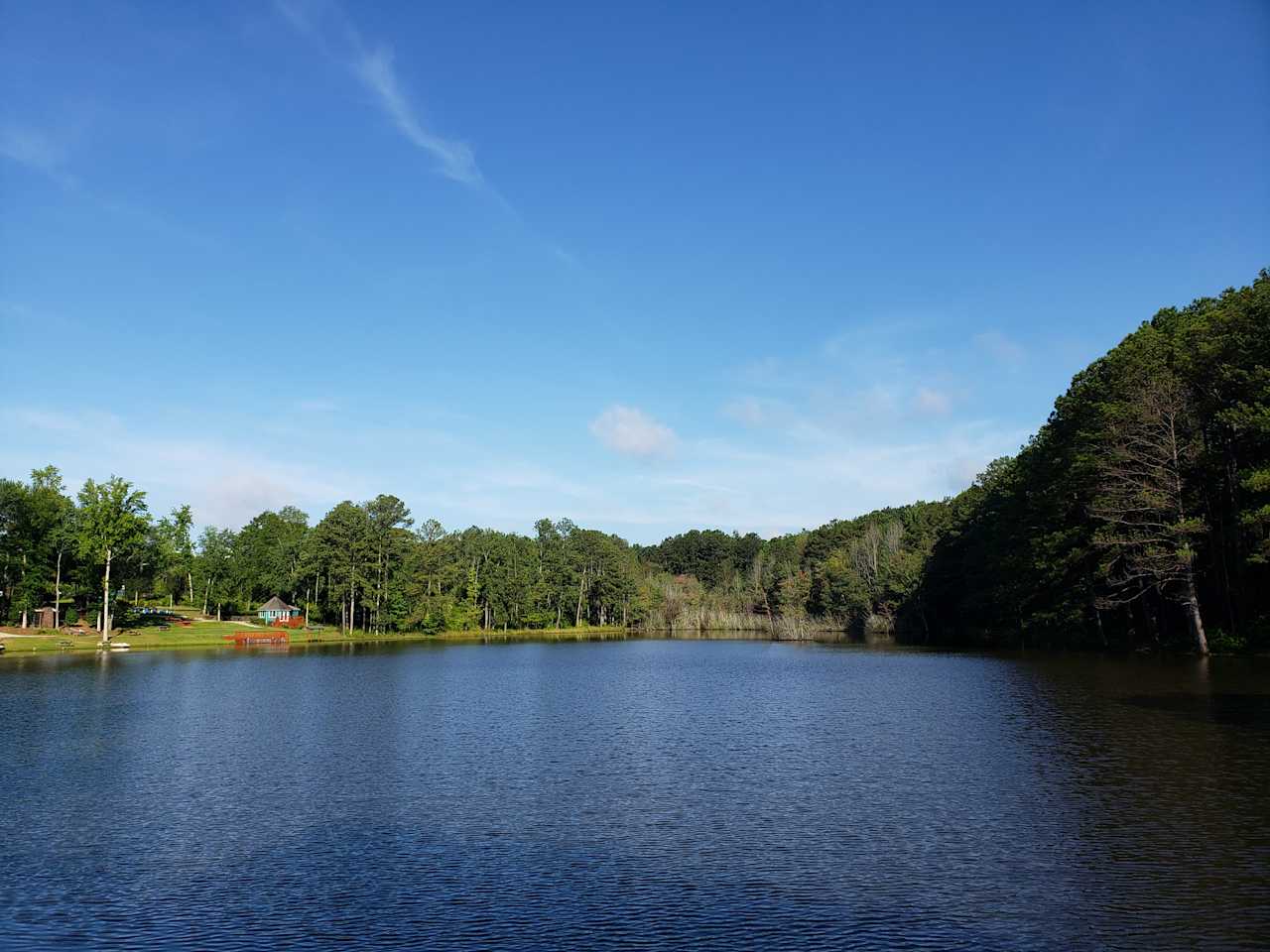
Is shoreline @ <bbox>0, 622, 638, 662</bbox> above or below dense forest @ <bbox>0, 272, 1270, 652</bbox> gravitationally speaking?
below

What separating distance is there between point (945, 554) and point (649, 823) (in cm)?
9353

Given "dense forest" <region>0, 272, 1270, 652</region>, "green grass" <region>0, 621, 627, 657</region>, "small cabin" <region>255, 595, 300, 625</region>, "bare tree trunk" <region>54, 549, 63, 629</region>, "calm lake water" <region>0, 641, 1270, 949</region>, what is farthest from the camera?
"small cabin" <region>255, 595, 300, 625</region>

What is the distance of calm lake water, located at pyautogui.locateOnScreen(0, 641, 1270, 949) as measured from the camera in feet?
43.6

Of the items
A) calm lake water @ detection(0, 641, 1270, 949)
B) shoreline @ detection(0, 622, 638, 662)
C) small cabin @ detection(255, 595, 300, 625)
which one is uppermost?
small cabin @ detection(255, 595, 300, 625)

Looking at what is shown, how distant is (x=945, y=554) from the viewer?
10500 cm

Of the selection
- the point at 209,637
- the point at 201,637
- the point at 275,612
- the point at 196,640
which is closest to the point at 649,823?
the point at 196,640

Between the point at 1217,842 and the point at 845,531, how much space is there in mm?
150135

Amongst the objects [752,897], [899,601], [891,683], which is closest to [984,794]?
[752,897]

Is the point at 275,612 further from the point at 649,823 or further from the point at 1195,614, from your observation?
the point at 649,823

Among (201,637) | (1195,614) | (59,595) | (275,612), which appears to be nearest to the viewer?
(1195,614)

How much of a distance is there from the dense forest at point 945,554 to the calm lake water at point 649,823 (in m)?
17.3

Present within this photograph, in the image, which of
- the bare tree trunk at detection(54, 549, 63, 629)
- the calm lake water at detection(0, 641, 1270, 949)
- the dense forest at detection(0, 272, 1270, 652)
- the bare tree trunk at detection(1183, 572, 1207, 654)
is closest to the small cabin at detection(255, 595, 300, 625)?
the dense forest at detection(0, 272, 1270, 652)

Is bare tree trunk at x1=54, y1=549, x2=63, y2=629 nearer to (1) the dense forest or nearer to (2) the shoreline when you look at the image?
(1) the dense forest

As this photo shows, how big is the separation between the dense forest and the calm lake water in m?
17.3
